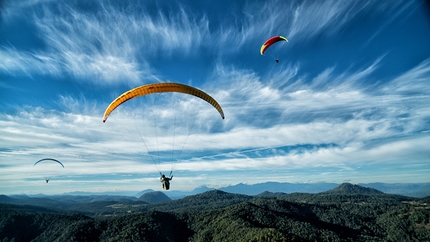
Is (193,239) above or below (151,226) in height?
below

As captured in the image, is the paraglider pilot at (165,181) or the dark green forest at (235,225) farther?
the dark green forest at (235,225)

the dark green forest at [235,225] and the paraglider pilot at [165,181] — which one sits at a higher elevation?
the paraglider pilot at [165,181]

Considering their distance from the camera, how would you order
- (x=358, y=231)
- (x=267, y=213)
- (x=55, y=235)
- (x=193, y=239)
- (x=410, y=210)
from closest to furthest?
(x=193, y=239) < (x=267, y=213) < (x=55, y=235) < (x=358, y=231) < (x=410, y=210)

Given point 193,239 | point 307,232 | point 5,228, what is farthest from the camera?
point 5,228

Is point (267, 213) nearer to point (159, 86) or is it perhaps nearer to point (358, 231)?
point (358, 231)

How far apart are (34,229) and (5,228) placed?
644 inches

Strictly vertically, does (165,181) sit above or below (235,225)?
above

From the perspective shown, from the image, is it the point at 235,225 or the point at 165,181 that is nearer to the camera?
the point at 165,181

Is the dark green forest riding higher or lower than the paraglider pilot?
lower

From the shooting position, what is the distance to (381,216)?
17725 cm

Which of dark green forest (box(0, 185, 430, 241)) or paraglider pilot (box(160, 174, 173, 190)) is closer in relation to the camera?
paraglider pilot (box(160, 174, 173, 190))

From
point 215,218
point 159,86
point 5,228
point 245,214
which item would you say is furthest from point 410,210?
point 5,228

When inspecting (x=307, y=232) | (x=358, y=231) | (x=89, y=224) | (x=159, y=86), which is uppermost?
(x=159, y=86)

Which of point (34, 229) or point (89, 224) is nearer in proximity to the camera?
point (89, 224)
